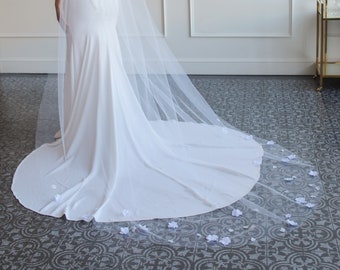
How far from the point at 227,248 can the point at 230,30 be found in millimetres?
3308

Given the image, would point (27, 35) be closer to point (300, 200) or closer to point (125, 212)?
point (125, 212)

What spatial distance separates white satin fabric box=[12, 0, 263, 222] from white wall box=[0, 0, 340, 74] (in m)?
2.01

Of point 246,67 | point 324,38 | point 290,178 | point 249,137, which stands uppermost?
point 324,38

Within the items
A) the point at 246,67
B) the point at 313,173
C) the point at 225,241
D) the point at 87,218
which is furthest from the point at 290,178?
the point at 246,67

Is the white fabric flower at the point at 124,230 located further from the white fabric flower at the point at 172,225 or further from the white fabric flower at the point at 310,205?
the white fabric flower at the point at 310,205

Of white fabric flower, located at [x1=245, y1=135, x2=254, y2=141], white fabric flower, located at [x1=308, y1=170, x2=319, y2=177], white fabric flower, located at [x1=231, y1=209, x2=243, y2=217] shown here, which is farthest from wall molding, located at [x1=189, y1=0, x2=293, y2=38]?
white fabric flower, located at [x1=231, y1=209, x2=243, y2=217]

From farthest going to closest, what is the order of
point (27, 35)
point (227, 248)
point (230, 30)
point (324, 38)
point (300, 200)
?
point (27, 35), point (230, 30), point (324, 38), point (300, 200), point (227, 248)

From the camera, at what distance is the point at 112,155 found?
11.7 feet

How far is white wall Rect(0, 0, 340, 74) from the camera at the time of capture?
560cm

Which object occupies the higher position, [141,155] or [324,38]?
[324,38]

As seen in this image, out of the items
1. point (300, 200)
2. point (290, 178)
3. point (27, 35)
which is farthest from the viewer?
point (27, 35)

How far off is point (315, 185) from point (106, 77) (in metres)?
1.43

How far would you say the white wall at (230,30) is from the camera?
18.4ft

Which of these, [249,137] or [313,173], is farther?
[249,137]
